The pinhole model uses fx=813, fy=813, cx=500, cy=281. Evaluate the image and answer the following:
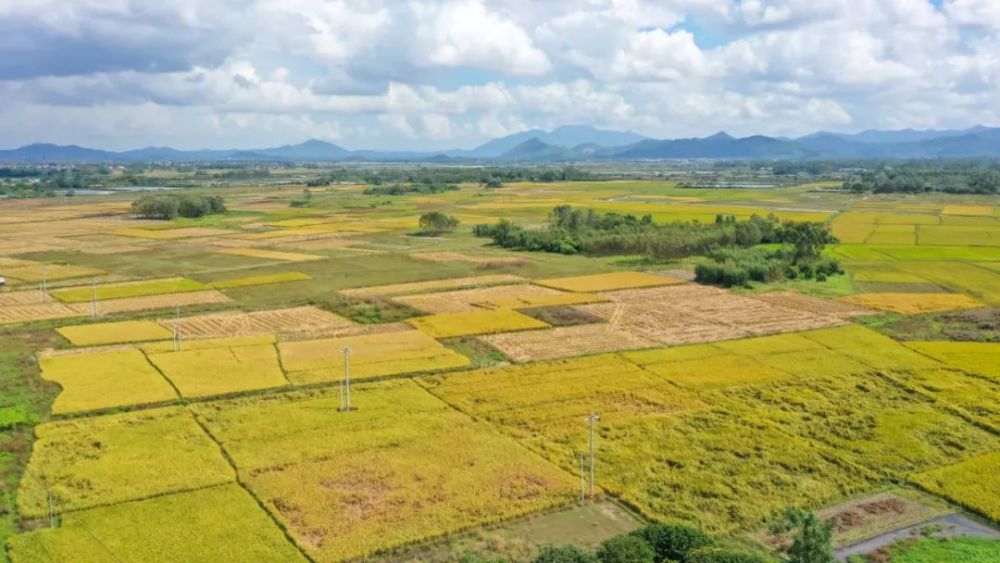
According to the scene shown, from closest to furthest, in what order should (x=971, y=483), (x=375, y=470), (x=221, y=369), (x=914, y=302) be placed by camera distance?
(x=971, y=483), (x=375, y=470), (x=221, y=369), (x=914, y=302)

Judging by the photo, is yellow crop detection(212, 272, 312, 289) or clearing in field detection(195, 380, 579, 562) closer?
clearing in field detection(195, 380, 579, 562)

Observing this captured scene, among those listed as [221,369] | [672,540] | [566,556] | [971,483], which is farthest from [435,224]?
[566,556]

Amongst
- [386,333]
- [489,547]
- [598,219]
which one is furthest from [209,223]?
[489,547]

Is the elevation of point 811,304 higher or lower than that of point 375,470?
higher

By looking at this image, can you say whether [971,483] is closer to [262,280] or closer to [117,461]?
[117,461]

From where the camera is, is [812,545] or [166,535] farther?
[166,535]

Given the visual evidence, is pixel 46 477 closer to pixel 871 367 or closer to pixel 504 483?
pixel 504 483

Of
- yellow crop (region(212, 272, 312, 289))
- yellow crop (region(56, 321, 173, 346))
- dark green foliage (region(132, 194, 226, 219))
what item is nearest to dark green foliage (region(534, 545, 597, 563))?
yellow crop (region(56, 321, 173, 346))

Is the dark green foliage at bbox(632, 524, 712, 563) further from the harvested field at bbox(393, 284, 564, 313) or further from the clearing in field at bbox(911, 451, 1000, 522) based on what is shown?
the harvested field at bbox(393, 284, 564, 313)
